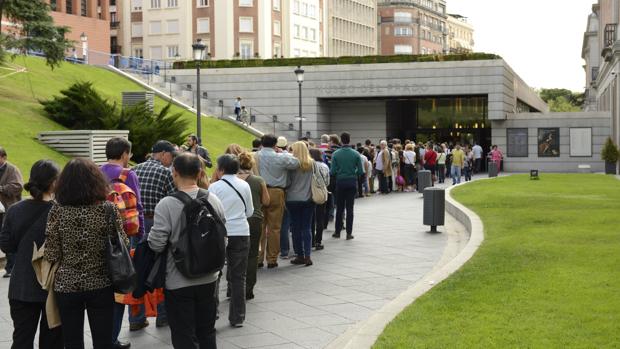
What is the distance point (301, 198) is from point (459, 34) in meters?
152

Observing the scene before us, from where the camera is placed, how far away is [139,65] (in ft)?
181

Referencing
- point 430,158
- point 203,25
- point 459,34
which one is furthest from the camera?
point 459,34

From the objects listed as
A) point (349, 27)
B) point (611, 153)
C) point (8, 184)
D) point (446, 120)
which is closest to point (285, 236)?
point (8, 184)

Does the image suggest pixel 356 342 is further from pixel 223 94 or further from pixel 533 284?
pixel 223 94

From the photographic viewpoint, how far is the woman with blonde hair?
41.7 feet

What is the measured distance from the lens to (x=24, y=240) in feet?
21.0

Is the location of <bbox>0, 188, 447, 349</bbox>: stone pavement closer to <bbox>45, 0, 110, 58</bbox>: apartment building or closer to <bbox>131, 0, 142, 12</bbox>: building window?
<bbox>45, 0, 110, 58</bbox>: apartment building

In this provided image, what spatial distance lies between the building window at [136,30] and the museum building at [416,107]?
3847 cm

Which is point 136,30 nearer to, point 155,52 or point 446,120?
point 155,52

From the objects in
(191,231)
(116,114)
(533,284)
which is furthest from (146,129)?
(191,231)

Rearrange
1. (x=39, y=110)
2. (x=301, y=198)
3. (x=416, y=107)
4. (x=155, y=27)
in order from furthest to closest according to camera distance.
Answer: (x=155, y=27), (x=416, y=107), (x=39, y=110), (x=301, y=198)

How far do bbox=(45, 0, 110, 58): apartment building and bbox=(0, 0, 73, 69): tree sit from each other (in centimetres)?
3371

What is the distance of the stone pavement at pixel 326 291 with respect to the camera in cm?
844

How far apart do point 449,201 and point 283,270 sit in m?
10.2
